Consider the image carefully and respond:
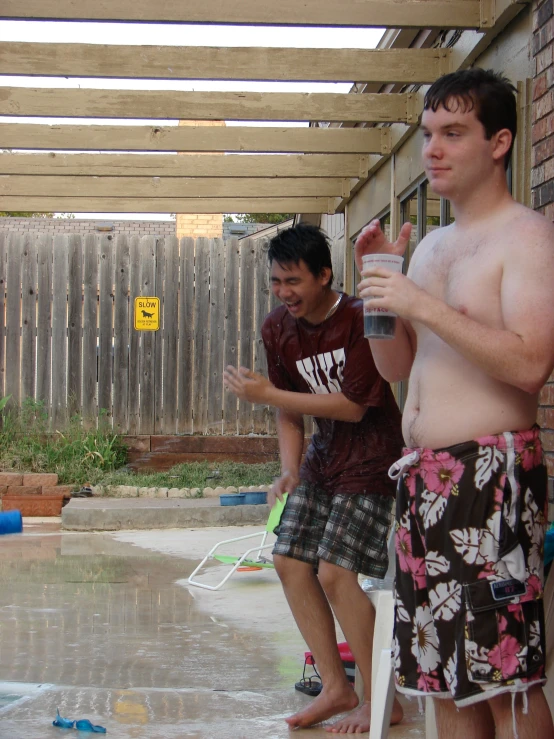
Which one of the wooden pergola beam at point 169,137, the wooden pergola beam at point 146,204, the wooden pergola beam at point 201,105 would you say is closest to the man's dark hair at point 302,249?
the wooden pergola beam at point 201,105

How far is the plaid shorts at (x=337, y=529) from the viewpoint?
3205 millimetres

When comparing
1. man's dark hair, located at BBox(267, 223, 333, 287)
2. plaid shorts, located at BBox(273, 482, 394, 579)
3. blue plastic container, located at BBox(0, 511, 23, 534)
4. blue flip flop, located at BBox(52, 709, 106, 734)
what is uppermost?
man's dark hair, located at BBox(267, 223, 333, 287)

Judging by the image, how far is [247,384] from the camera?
10.3ft

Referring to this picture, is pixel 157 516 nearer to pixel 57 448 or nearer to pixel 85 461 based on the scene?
pixel 85 461

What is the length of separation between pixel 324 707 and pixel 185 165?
570cm

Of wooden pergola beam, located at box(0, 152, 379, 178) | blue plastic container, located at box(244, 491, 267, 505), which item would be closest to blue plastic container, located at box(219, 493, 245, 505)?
blue plastic container, located at box(244, 491, 267, 505)

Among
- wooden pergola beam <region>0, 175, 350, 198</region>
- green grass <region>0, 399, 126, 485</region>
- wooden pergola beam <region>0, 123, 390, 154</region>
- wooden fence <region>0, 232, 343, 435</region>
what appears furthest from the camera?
wooden fence <region>0, 232, 343, 435</region>

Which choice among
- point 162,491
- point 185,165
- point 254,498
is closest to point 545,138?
point 185,165

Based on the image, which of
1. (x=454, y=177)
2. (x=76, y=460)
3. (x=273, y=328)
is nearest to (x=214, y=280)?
(x=76, y=460)

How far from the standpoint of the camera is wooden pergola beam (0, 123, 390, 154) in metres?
6.96

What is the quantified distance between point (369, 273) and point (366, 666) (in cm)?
172

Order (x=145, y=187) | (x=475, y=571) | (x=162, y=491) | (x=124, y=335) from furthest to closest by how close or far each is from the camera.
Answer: (x=124, y=335)
(x=162, y=491)
(x=145, y=187)
(x=475, y=571)

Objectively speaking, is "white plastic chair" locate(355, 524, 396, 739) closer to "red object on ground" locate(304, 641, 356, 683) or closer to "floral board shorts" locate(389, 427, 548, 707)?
"red object on ground" locate(304, 641, 356, 683)

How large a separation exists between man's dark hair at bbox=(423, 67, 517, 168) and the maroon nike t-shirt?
1368mm
